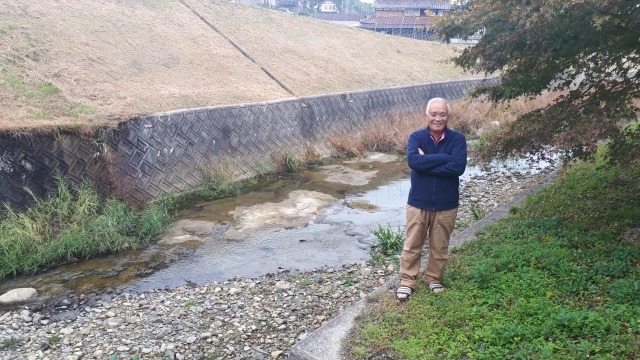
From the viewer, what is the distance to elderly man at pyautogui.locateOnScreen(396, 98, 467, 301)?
4543 millimetres

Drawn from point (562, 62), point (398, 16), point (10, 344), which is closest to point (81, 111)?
point (10, 344)

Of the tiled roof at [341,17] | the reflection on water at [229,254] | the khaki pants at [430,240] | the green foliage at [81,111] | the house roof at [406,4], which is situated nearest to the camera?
the khaki pants at [430,240]

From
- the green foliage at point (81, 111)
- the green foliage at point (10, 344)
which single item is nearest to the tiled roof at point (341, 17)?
the green foliage at point (81, 111)

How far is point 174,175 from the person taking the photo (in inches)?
Result: 438

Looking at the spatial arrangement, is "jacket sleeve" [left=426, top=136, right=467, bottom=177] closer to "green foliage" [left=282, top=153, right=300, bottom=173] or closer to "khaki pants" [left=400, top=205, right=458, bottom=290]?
"khaki pants" [left=400, top=205, right=458, bottom=290]

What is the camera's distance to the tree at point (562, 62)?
451cm

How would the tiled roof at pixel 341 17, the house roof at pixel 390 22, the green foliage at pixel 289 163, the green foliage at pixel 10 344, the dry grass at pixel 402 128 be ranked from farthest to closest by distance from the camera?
the tiled roof at pixel 341 17 → the house roof at pixel 390 22 → the dry grass at pixel 402 128 → the green foliage at pixel 289 163 → the green foliage at pixel 10 344

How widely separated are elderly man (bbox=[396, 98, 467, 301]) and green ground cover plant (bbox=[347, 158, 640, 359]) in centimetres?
23

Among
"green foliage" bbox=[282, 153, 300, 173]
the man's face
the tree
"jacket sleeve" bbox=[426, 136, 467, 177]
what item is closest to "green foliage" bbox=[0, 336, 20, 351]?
"jacket sleeve" bbox=[426, 136, 467, 177]

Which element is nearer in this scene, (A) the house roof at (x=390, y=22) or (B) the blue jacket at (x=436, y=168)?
(B) the blue jacket at (x=436, y=168)

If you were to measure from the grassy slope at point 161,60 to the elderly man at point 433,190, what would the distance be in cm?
345

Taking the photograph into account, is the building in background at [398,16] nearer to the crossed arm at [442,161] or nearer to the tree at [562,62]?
the tree at [562,62]

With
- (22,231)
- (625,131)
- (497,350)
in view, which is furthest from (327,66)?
(497,350)

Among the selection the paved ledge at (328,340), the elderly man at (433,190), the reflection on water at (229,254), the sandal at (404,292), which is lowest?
the reflection on water at (229,254)
